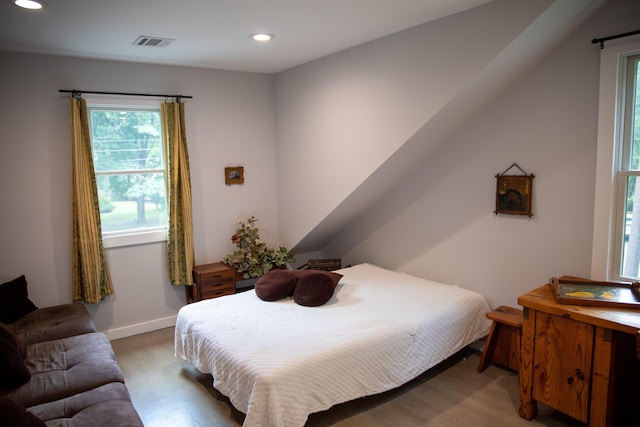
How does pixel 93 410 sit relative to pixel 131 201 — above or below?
below

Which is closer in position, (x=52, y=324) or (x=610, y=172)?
(x=610, y=172)

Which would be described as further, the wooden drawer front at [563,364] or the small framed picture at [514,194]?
the small framed picture at [514,194]

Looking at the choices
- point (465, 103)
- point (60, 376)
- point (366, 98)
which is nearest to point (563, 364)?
point (465, 103)

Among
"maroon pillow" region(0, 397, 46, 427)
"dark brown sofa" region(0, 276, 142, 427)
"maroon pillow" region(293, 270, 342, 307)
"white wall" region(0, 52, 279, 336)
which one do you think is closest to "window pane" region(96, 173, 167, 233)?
"white wall" region(0, 52, 279, 336)

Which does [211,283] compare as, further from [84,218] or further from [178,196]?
[84,218]

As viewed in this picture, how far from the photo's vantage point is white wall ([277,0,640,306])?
8.89 feet

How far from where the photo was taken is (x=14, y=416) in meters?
1.64

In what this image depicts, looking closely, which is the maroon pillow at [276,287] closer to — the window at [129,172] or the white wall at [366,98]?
the white wall at [366,98]

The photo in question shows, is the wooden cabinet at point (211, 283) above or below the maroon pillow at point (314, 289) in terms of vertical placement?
Result: below

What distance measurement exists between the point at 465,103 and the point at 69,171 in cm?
318

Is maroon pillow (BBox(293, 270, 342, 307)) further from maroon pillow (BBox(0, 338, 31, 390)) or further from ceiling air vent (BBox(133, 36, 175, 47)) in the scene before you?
ceiling air vent (BBox(133, 36, 175, 47))

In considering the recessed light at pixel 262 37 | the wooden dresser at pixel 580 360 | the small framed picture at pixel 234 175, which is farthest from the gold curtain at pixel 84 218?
the wooden dresser at pixel 580 360

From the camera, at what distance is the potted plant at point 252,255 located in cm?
424

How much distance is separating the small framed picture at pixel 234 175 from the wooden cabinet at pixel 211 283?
2.90 feet
